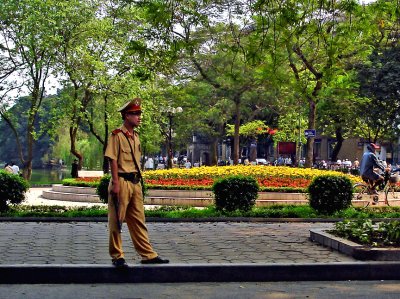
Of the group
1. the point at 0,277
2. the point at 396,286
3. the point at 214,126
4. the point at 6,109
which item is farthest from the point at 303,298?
the point at 214,126

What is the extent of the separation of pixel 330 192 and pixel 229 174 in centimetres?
902

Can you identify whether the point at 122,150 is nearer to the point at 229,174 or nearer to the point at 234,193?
the point at 234,193

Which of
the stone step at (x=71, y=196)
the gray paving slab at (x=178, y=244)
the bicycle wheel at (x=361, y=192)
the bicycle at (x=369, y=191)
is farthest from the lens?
the stone step at (x=71, y=196)

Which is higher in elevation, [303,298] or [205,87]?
[205,87]

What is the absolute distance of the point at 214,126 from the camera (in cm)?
5756

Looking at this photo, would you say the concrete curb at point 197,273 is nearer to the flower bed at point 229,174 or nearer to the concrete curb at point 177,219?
the concrete curb at point 177,219

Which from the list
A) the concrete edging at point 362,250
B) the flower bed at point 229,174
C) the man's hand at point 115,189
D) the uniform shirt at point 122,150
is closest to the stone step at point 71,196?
the flower bed at point 229,174

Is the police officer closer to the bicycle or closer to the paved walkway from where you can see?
the paved walkway

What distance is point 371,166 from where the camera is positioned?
20.9m

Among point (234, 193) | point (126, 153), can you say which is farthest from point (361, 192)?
point (126, 153)

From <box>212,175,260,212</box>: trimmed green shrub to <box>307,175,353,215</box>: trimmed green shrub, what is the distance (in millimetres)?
1517

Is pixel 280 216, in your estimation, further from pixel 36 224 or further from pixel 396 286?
pixel 396 286

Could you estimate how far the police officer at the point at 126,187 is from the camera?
323 inches

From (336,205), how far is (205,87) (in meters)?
24.4
